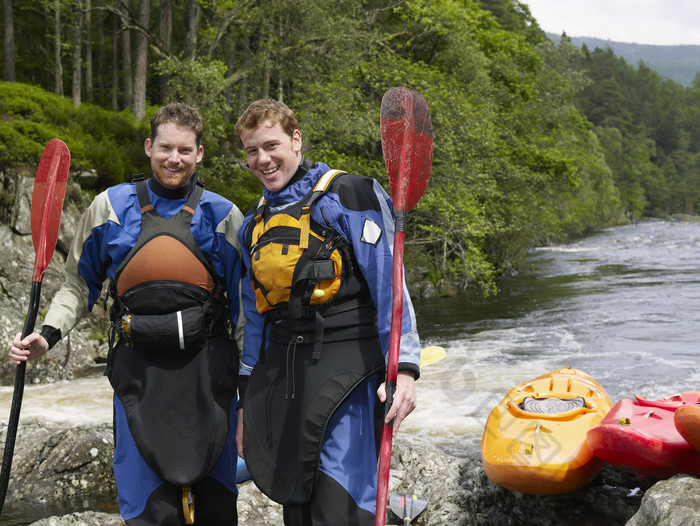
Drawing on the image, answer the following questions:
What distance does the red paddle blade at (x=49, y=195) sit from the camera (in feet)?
8.83

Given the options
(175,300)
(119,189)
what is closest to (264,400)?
(175,300)

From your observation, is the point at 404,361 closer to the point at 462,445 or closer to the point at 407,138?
the point at 407,138

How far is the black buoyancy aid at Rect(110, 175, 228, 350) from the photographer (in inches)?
85.7

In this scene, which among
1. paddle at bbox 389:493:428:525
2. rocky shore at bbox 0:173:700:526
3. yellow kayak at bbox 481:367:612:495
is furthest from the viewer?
yellow kayak at bbox 481:367:612:495

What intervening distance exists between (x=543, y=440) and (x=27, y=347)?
8.54 feet

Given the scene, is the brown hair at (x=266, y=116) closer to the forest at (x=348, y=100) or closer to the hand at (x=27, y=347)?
the hand at (x=27, y=347)

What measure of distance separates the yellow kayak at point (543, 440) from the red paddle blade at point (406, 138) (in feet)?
6.13

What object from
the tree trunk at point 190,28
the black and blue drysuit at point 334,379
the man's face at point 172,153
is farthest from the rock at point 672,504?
the tree trunk at point 190,28

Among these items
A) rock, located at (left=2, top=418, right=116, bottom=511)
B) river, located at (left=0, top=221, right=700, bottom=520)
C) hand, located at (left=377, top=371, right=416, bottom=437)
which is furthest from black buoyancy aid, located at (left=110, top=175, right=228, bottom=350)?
river, located at (left=0, top=221, right=700, bottom=520)

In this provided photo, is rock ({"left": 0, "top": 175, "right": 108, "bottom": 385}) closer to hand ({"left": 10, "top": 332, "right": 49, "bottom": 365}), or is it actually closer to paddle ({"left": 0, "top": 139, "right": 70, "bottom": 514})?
paddle ({"left": 0, "top": 139, "right": 70, "bottom": 514})

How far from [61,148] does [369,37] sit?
11656 mm

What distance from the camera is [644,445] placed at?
3.32 meters

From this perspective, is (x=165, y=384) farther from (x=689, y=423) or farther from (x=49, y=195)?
(x=689, y=423)

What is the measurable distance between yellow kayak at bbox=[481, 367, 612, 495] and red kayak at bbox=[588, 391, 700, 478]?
0.43 ft
